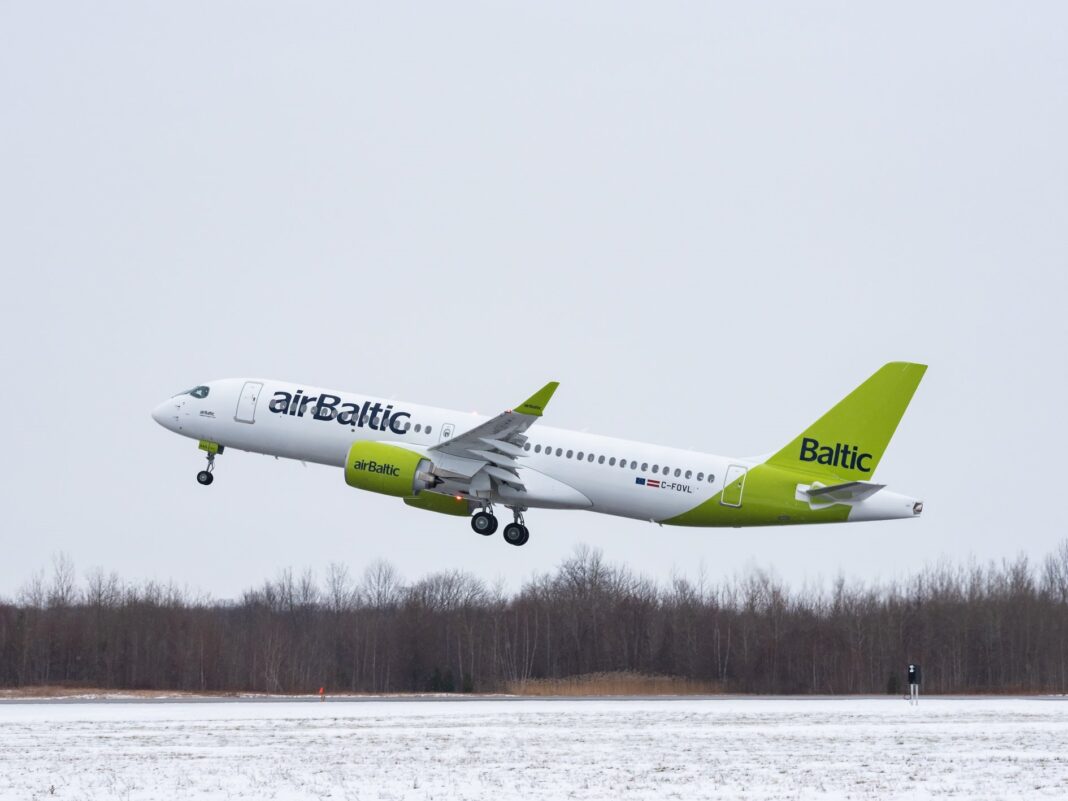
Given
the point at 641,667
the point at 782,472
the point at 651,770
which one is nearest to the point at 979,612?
the point at 641,667

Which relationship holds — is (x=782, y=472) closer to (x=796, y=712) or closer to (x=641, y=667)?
(x=796, y=712)

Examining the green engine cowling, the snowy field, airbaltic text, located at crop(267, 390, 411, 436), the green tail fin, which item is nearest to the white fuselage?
airbaltic text, located at crop(267, 390, 411, 436)

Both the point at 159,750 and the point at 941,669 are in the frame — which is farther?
the point at 941,669

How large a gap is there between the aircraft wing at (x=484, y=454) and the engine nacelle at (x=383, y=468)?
1.00 m

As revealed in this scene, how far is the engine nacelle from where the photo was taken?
175 feet

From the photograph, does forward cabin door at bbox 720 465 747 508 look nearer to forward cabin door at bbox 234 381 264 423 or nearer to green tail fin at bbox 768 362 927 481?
green tail fin at bbox 768 362 927 481

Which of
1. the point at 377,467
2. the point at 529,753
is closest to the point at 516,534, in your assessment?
the point at 377,467

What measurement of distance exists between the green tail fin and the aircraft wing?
8.89 meters

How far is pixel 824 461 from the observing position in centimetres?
5456

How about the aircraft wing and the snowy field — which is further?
the aircraft wing

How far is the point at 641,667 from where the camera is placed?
86.1 m

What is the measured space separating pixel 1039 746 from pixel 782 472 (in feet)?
63.4

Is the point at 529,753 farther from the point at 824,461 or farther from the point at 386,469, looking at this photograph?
the point at 824,461

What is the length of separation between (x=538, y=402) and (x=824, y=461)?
10931 millimetres
